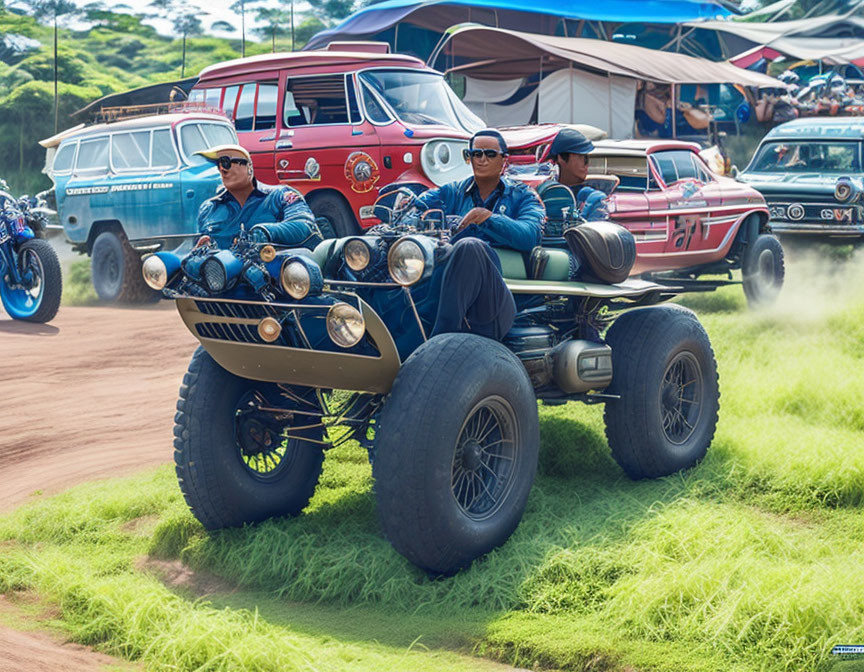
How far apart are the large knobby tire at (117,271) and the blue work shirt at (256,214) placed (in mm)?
7441

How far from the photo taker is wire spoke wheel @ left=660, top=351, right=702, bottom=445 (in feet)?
20.1

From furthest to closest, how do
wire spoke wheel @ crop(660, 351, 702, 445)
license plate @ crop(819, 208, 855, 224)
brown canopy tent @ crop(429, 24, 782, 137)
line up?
brown canopy tent @ crop(429, 24, 782, 137), license plate @ crop(819, 208, 855, 224), wire spoke wheel @ crop(660, 351, 702, 445)

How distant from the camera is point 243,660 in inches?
156

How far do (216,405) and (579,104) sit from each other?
18508 millimetres

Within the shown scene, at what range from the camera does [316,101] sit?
12219mm

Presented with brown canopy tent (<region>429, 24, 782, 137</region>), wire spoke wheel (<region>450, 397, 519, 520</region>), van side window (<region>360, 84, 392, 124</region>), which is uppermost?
brown canopy tent (<region>429, 24, 782, 137</region>)

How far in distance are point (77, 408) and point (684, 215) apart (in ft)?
19.5

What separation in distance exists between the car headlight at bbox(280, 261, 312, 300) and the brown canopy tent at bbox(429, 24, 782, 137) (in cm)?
1725

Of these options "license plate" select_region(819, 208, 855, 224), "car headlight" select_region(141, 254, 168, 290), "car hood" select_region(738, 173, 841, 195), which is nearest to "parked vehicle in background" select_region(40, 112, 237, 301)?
"car hood" select_region(738, 173, 841, 195)

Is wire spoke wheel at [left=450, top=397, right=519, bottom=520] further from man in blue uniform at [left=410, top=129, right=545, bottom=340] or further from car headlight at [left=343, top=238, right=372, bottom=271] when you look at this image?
car headlight at [left=343, top=238, right=372, bottom=271]

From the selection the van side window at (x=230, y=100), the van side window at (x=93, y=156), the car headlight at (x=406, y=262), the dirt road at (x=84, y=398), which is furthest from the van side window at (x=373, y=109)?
the car headlight at (x=406, y=262)

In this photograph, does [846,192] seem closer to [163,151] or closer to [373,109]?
[373,109]

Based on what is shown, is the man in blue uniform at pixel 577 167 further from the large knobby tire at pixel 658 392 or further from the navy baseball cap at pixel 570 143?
the large knobby tire at pixel 658 392

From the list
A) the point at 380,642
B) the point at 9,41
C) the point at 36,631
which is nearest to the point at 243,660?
the point at 380,642
